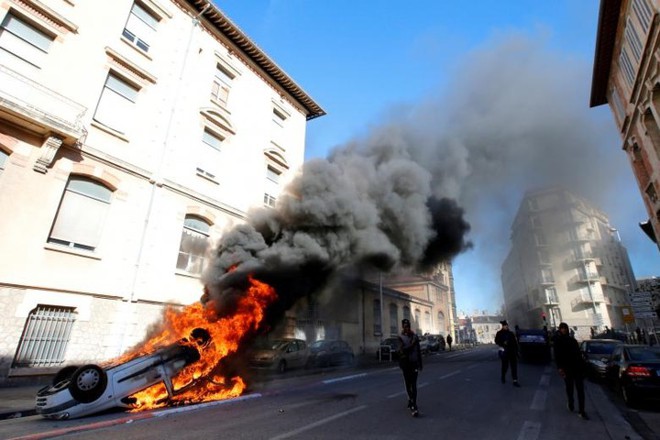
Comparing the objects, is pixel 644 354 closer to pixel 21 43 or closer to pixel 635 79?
pixel 635 79

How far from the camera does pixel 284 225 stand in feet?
39.2

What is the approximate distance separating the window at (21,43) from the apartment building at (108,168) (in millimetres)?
35

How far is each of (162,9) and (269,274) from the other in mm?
12590

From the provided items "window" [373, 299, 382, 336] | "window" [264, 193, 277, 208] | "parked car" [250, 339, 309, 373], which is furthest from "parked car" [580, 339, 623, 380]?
"window" [373, 299, 382, 336]

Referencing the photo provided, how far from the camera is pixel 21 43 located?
31.4 ft

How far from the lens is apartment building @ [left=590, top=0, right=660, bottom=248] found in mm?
12742

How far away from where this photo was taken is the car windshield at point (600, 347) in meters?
11.1

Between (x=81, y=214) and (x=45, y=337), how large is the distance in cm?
360

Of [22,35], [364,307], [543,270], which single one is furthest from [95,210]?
[543,270]

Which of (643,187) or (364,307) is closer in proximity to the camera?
(643,187)

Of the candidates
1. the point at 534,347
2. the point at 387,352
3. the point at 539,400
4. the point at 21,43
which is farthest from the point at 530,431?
the point at 387,352

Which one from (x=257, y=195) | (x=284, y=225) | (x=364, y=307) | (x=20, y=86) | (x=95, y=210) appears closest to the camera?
(x=20, y=86)

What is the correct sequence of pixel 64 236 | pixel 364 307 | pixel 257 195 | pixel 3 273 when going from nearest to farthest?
pixel 3 273 < pixel 64 236 < pixel 257 195 < pixel 364 307

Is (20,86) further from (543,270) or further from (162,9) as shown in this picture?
(543,270)
